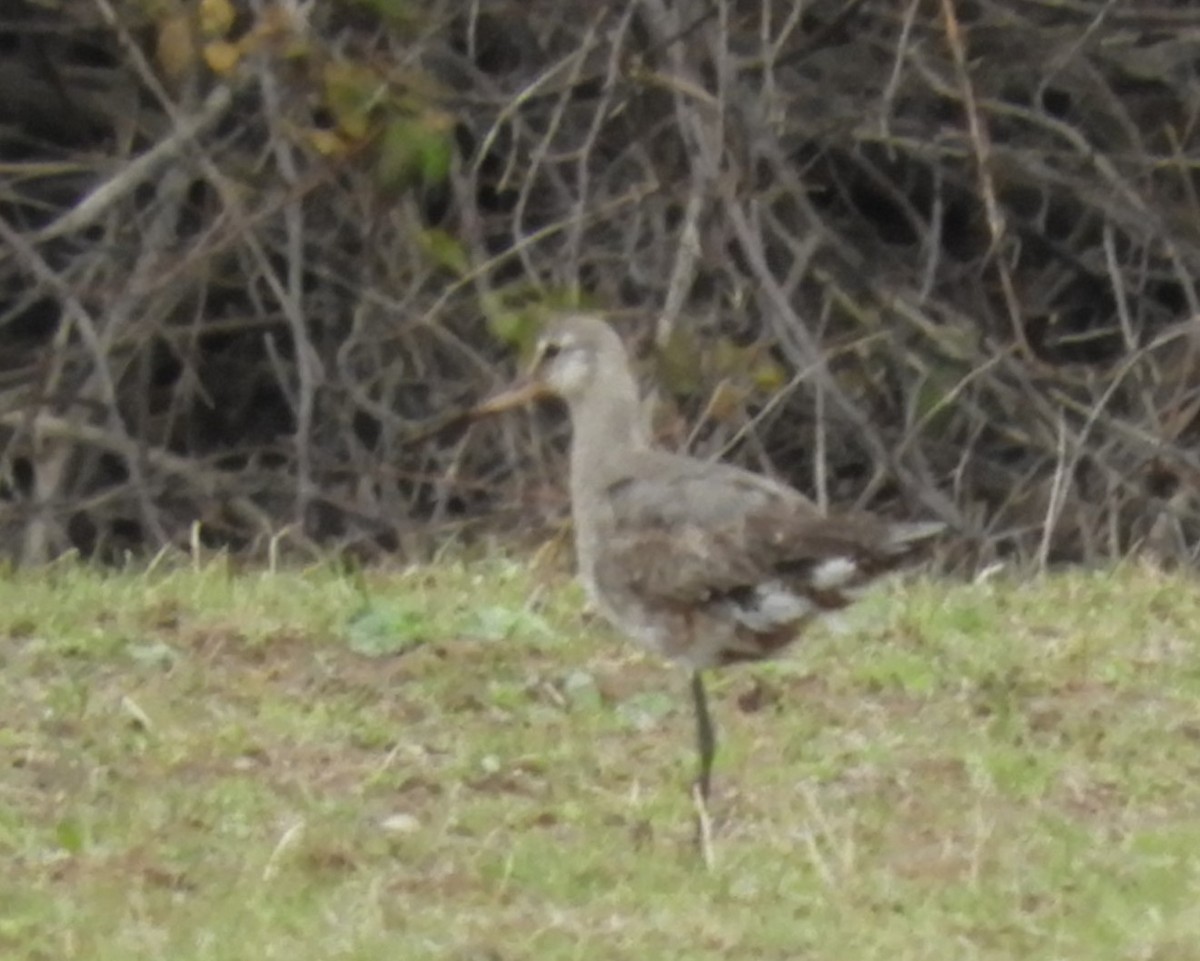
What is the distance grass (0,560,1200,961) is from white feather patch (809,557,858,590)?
46 cm

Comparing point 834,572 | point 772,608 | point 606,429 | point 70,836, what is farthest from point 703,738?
point 70,836

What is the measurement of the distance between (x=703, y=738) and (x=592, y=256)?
445cm

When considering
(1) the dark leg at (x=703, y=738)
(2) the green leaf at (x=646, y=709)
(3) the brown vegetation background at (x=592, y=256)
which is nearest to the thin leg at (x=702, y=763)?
(1) the dark leg at (x=703, y=738)

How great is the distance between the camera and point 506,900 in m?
5.73

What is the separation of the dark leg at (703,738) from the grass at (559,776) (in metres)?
0.08

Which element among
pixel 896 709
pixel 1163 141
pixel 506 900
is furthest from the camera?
pixel 1163 141

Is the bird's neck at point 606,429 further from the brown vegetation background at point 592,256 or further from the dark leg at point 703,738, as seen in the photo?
the brown vegetation background at point 592,256

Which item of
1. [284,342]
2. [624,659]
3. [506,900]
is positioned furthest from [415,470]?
[506,900]

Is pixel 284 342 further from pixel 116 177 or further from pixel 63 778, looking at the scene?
pixel 63 778

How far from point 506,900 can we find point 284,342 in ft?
19.8

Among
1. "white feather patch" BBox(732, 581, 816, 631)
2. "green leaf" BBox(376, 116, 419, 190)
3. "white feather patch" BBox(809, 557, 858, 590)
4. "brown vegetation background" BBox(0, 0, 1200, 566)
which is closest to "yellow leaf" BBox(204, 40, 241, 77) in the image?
"brown vegetation background" BBox(0, 0, 1200, 566)

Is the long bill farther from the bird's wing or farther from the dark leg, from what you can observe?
the dark leg

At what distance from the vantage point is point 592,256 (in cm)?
1057

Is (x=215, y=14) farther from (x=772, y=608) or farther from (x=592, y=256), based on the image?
(x=772, y=608)
